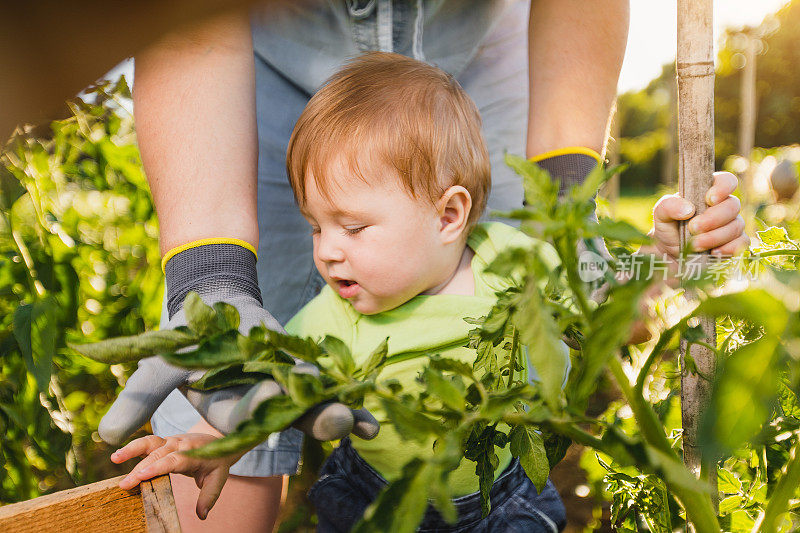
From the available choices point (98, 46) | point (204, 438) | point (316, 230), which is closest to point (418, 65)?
point (316, 230)

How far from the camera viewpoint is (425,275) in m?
1.07

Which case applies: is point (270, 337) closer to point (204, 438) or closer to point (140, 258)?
point (204, 438)

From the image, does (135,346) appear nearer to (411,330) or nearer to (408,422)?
(408,422)

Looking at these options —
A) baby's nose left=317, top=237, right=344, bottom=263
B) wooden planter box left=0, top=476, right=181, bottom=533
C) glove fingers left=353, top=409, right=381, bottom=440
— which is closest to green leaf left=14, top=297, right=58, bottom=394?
wooden planter box left=0, top=476, right=181, bottom=533

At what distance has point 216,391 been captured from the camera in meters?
0.78

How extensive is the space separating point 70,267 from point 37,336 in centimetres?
54

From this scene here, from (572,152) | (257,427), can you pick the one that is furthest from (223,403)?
(572,152)

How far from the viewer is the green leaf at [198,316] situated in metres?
0.53

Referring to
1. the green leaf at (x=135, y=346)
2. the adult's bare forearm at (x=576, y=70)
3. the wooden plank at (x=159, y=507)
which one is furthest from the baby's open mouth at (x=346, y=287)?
the adult's bare forearm at (x=576, y=70)

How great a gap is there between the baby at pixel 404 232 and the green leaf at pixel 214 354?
483mm

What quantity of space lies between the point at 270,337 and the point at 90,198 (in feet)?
5.05

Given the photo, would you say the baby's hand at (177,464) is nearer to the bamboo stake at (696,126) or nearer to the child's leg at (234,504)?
the child's leg at (234,504)

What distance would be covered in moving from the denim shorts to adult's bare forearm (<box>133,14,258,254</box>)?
0.47 m

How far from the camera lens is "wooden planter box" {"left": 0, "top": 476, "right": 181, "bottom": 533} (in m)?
0.69
